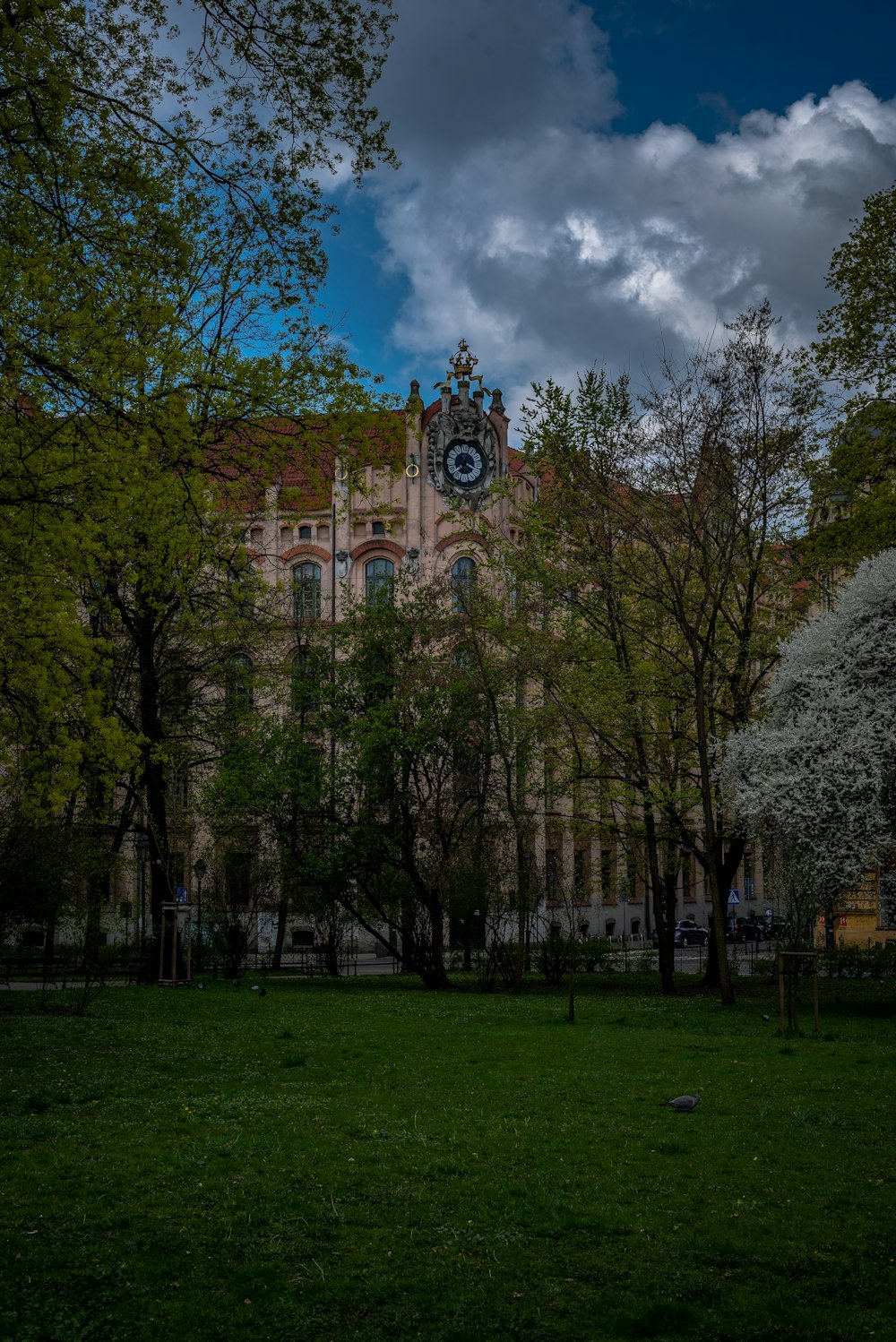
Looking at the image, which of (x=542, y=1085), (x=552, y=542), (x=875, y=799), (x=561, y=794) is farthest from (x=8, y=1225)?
(x=552, y=542)

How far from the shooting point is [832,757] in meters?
20.0

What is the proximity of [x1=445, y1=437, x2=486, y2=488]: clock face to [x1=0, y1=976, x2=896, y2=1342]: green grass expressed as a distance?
41.7 meters

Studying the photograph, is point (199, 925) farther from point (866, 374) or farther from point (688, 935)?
point (688, 935)

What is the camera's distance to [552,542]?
96.6 feet

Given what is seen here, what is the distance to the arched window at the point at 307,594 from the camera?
46125mm

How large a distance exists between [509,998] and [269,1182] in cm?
1740

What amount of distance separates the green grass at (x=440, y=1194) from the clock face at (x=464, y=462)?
41.7 metres

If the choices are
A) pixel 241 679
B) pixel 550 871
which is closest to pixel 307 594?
pixel 241 679

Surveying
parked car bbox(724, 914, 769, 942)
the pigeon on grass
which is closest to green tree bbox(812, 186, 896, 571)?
the pigeon on grass

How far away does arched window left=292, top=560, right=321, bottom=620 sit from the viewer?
4612cm

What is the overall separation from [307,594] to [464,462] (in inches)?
403

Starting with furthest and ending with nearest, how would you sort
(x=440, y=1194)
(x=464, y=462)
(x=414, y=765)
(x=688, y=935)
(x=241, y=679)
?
(x=688, y=935) → (x=464, y=462) → (x=241, y=679) → (x=414, y=765) → (x=440, y=1194)

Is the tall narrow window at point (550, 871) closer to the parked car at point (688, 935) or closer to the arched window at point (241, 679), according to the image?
the arched window at point (241, 679)

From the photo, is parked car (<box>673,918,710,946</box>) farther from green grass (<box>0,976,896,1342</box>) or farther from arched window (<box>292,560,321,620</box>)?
green grass (<box>0,976,896,1342</box>)
